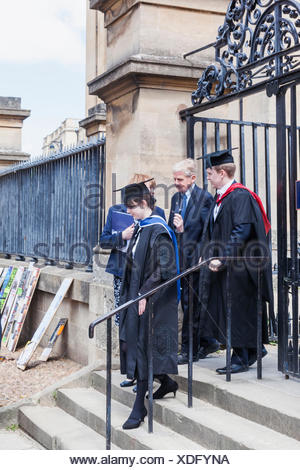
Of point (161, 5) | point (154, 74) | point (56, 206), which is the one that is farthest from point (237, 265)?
point (56, 206)

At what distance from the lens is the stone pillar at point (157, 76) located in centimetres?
713

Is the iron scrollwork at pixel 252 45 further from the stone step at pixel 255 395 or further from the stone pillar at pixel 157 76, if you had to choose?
the stone step at pixel 255 395

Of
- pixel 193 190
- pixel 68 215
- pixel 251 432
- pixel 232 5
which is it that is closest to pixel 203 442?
pixel 251 432

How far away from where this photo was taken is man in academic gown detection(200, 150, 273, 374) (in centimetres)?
575

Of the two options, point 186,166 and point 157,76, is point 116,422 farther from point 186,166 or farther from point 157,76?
point 157,76

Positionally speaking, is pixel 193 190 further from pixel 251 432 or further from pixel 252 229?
pixel 251 432

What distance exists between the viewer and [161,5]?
23.8 feet

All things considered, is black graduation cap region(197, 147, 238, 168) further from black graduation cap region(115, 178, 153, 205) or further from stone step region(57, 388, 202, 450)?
stone step region(57, 388, 202, 450)

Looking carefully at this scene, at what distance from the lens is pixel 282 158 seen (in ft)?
19.3

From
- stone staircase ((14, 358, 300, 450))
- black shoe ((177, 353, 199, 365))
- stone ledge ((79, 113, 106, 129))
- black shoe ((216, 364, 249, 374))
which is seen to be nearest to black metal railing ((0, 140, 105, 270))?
stone ledge ((79, 113, 106, 129))

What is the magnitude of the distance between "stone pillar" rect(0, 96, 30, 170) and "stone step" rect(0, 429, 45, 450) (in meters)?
9.06

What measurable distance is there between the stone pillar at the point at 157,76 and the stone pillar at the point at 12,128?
25.5ft

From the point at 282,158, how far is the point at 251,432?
235cm

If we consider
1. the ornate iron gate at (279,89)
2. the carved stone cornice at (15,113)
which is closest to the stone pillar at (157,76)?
the ornate iron gate at (279,89)
